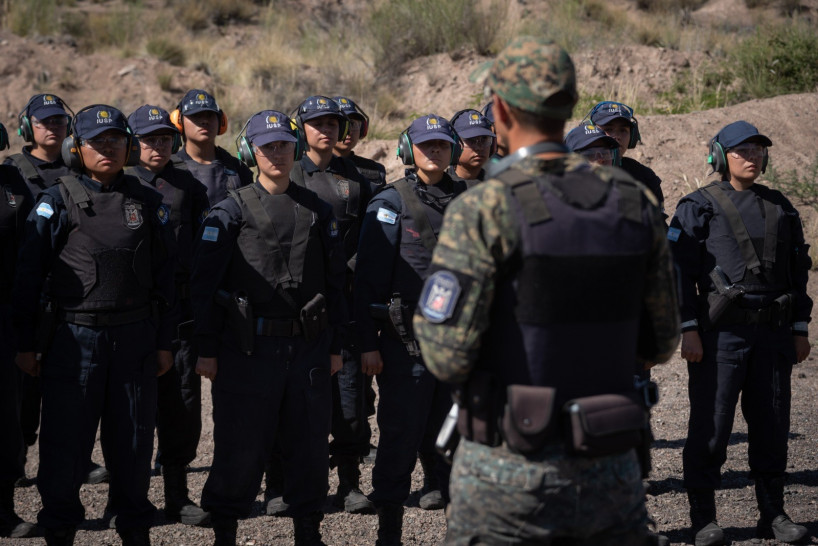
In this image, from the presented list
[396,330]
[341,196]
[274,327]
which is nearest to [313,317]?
[274,327]

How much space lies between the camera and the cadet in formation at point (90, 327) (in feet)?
15.8

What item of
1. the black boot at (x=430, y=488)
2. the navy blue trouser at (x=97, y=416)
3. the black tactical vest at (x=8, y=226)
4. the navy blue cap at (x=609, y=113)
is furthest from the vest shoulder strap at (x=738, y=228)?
the black tactical vest at (x=8, y=226)

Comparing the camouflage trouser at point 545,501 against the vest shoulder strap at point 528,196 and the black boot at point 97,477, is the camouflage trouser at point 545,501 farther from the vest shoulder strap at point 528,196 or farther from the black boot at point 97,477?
the black boot at point 97,477

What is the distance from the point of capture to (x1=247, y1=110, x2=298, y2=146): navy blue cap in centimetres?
497

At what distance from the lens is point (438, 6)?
666 inches

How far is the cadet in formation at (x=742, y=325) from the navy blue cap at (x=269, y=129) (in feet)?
7.85

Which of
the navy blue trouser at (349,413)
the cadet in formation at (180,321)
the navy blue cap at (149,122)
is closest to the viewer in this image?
the cadet in formation at (180,321)

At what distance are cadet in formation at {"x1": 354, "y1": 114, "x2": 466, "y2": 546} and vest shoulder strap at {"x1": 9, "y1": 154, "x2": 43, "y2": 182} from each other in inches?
120

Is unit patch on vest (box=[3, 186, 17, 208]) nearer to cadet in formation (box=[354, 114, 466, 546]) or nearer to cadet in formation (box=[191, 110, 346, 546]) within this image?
cadet in formation (box=[191, 110, 346, 546])

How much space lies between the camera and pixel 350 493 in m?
6.17

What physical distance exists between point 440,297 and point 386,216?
2530 millimetres

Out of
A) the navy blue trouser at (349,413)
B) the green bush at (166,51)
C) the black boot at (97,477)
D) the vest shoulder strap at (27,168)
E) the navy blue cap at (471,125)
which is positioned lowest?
the black boot at (97,477)

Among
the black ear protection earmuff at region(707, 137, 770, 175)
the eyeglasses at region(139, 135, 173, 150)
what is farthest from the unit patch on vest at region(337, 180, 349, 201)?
the black ear protection earmuff at region(707, 137, 770, 175)

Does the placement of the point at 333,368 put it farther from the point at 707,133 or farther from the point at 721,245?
the point at 707,133
